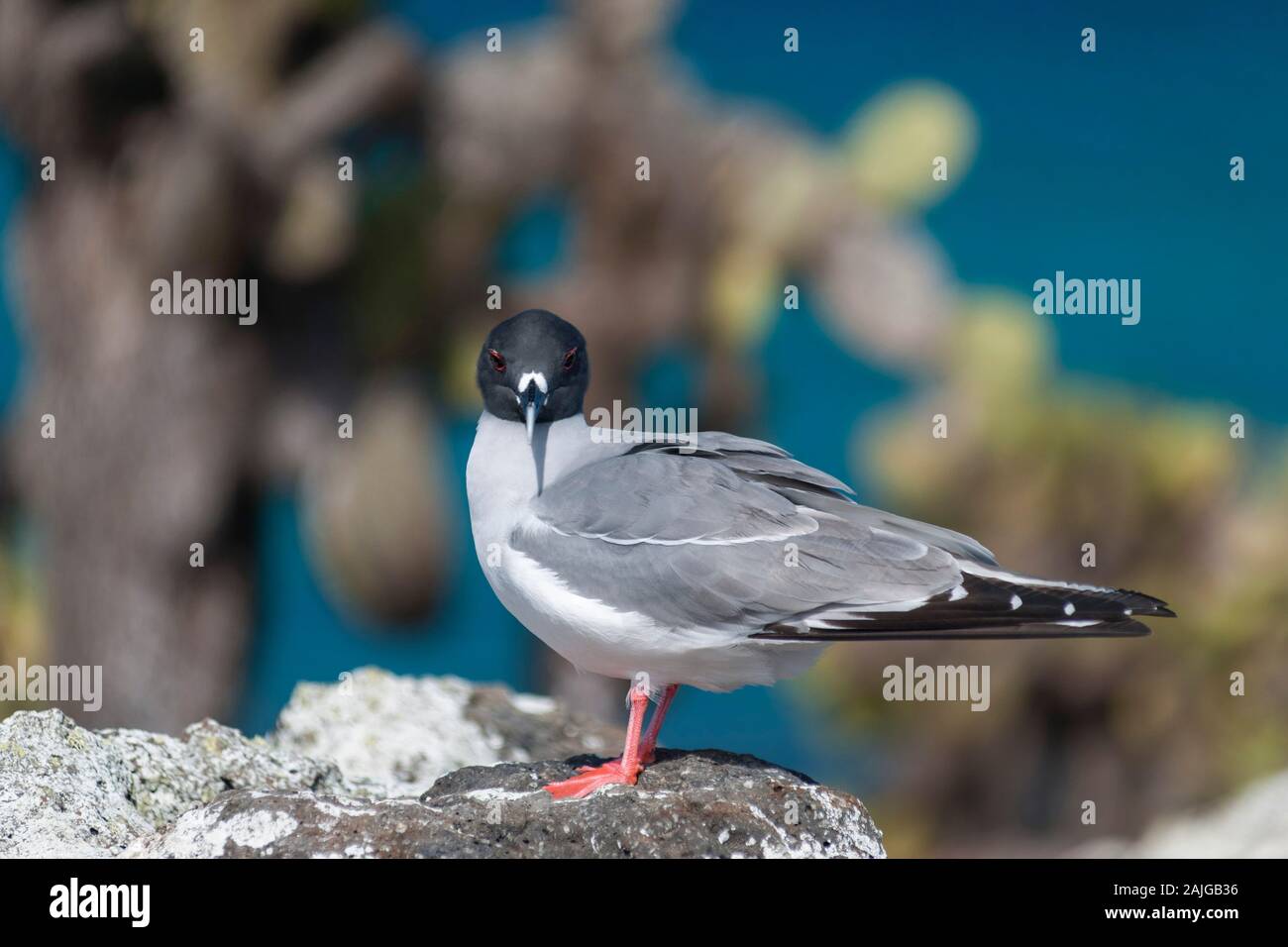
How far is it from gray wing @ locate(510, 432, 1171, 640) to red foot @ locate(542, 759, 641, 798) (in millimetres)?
500

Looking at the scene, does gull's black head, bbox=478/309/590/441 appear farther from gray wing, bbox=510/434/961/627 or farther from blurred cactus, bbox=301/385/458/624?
blurred cactus, bbox=301/385/458/624

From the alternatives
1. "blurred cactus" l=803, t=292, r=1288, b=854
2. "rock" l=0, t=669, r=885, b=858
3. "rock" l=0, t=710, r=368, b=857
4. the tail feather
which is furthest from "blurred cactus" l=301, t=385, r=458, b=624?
the tail feather

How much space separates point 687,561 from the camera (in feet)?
13.3

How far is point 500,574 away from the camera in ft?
14.1

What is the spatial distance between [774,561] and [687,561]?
0.79 ft

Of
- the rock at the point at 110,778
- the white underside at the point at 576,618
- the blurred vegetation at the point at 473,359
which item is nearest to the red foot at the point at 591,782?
the white underside at the point at 576,618

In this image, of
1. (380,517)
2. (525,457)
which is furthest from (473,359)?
(525,457)

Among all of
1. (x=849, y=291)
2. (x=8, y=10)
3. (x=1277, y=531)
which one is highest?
(x=8, y=10)

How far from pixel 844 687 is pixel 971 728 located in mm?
1213

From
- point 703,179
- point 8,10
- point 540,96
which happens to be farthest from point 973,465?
point 8,10

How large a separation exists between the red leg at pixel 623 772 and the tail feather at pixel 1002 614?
0.58m

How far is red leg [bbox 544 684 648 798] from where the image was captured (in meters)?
4.17

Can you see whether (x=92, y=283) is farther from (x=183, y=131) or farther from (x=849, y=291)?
(x=849, y=291)

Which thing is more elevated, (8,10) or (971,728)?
(8,10)
